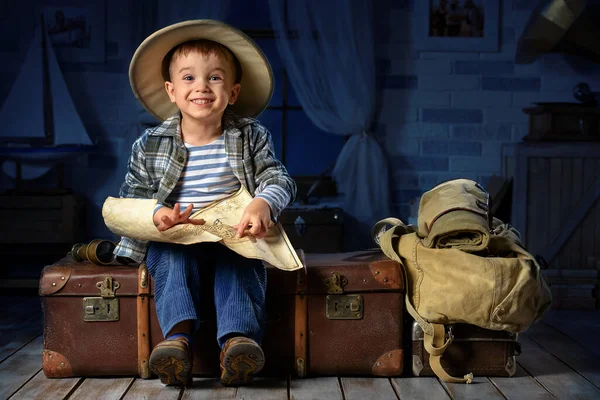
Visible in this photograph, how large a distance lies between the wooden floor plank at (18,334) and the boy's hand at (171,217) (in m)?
0.85

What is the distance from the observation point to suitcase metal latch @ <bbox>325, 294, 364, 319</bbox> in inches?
95.6

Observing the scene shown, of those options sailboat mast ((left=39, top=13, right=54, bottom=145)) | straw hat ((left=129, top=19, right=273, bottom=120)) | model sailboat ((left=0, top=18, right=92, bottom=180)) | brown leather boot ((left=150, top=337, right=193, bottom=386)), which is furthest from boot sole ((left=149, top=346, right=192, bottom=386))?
sailboat mast ((left=39, top=13, right=54, bottom=145))

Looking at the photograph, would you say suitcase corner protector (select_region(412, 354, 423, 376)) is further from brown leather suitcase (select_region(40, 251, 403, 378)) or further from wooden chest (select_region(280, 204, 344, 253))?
wooden chest (select_region(280, 204, 344, 253))

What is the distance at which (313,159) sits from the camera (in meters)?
4.80

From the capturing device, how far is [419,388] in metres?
2.33

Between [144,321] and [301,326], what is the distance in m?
0.48

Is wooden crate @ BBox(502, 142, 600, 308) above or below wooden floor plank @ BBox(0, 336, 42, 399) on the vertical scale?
above

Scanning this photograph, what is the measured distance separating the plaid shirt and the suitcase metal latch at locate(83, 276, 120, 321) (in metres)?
0.10

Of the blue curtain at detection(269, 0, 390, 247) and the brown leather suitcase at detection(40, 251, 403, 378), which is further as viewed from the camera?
the blue curtain at detection(269, 0, 390, 247)

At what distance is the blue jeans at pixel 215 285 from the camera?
2215 millimetres

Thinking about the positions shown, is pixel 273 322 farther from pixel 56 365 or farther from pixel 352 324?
pixel 56 365

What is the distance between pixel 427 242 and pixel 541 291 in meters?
0.36

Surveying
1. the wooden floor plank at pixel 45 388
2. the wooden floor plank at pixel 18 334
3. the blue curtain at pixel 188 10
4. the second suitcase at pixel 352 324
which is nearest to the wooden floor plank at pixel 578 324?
the second suitcase at pixel 352 324

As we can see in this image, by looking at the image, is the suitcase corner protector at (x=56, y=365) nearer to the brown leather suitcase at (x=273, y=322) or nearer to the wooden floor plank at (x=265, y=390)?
the brown leather suitcase at (x=273, y=322)
